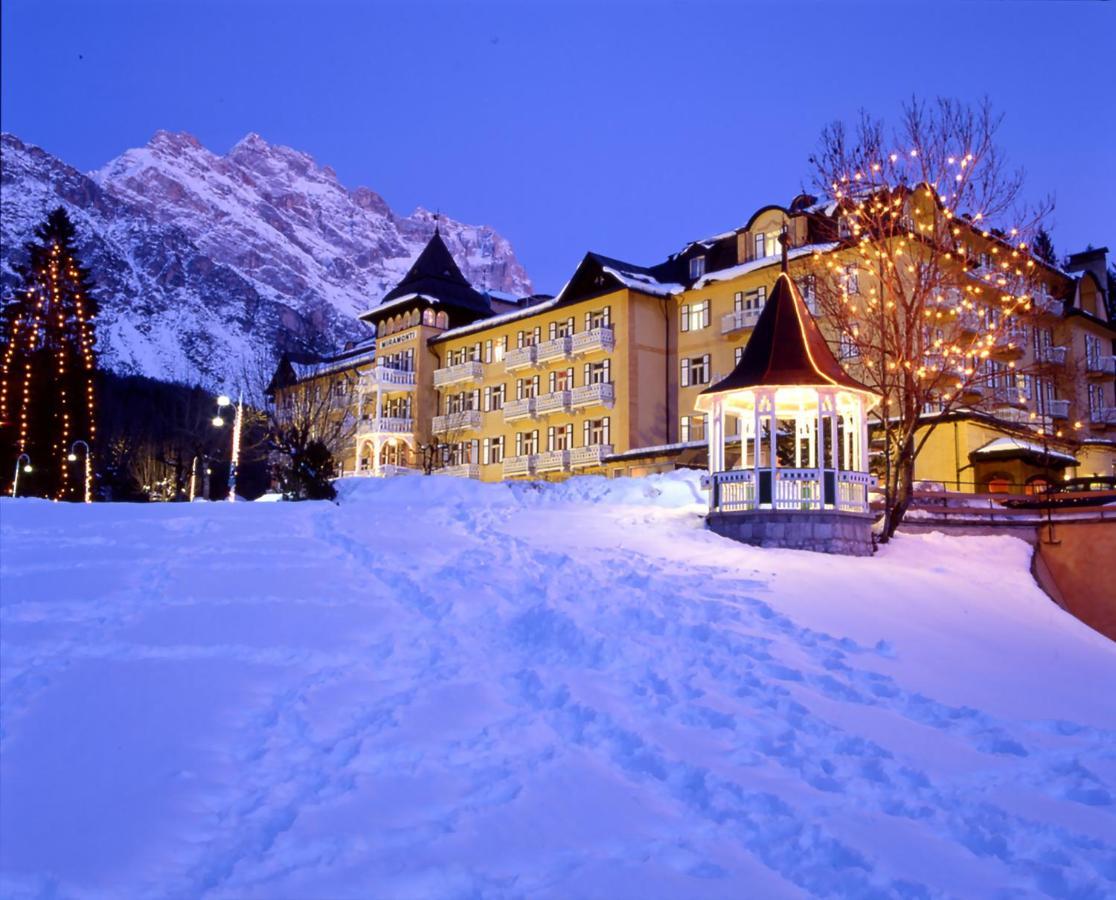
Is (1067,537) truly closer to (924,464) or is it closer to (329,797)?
(924,464)

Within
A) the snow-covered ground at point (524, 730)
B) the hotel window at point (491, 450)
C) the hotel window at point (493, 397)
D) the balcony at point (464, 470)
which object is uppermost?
the hotel window at point (493, 397)

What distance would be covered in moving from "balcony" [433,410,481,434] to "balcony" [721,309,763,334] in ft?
57.8

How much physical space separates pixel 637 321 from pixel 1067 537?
2710 cm

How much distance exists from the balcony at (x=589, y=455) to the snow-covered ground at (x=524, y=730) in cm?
3085

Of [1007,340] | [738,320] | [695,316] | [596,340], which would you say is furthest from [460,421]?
[1007,340]

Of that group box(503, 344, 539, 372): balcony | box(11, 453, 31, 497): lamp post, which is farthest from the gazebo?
box(503, 344, 539, 372): balcony

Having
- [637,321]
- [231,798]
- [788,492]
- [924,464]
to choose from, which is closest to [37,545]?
[231,798]

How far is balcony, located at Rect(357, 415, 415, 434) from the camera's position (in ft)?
194

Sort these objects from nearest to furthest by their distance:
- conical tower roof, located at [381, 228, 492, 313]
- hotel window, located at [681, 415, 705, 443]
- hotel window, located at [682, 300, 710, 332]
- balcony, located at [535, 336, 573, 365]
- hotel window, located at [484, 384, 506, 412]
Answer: hotel window, located at [681, 415, 705, 443]
hotel window, located at [682, 300, 710, 332]
balcony, located at [535, 336, 573, 365]
hotel window, located at [484, 384, 506, 412]
conical tower roof, located at [381, 228, 492, 313]

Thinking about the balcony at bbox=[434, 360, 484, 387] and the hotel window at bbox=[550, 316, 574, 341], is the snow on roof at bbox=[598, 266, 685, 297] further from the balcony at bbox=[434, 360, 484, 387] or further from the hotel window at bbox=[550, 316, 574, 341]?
the balcony at bbox=[434, 360, 484, 387]

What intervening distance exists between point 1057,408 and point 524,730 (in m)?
44.3

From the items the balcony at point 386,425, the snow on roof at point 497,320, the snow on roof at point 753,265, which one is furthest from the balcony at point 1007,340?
the balcony at point 386,425

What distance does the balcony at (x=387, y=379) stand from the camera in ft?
195

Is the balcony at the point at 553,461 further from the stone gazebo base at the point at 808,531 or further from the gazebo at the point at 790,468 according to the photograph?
the stone gazebo base at the point at 808,531
